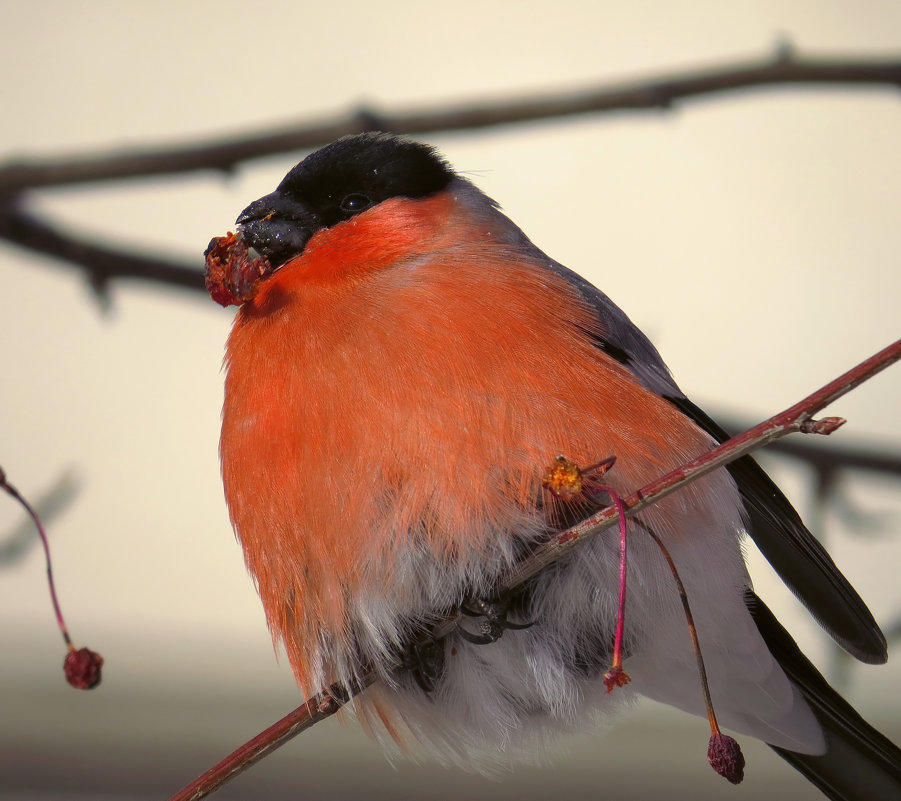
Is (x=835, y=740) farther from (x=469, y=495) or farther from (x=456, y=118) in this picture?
(x=456, y=118)

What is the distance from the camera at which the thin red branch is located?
83.4 inches

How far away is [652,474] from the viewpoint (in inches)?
57.2

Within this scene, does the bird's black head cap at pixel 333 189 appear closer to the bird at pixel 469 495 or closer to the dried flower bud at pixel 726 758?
the bird at pixel 469 495

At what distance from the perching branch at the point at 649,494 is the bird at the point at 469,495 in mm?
57

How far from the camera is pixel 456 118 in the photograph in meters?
2.31

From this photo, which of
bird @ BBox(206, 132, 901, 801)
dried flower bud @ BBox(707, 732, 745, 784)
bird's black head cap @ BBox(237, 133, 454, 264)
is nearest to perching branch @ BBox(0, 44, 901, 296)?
bird's black head cap @ BBox(237, 133, 454, 264)

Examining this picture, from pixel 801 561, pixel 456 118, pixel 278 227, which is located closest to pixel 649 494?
pixel 801 561

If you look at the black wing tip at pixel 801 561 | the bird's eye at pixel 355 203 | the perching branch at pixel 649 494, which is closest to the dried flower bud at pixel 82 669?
the perching branch at pixel 649 494

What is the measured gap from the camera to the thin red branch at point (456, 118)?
2.12 m

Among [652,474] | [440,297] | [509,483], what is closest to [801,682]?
[652,474]

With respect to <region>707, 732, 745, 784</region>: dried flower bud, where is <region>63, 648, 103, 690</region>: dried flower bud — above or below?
above

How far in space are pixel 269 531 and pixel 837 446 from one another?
1.68 metres

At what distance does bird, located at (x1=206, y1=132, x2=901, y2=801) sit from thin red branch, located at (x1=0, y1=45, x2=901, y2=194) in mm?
436

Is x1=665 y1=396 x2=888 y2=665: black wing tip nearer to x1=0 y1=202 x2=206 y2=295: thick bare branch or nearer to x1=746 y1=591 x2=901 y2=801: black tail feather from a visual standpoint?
x1=746 y1=591 x2=901 y2=801: black tail feather
